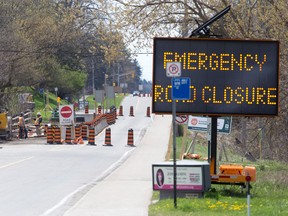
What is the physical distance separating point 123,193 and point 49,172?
690 cm

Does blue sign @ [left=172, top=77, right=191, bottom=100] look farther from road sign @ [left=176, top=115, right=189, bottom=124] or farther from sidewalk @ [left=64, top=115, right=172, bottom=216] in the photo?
road sign @ [left=176, top=115, right=189, bottom=124]

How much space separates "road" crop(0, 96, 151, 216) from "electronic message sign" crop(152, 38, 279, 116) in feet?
11.8

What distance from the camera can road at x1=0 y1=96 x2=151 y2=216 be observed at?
17.7 m

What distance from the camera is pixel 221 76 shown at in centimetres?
1792

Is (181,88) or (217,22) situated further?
(217,22)

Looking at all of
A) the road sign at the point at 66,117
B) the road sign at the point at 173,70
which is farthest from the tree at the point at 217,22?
the road sign at the point at 66,117

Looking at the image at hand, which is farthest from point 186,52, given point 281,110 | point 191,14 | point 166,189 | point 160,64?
point 191,14

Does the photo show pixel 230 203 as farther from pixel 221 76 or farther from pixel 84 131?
pixel 84 131

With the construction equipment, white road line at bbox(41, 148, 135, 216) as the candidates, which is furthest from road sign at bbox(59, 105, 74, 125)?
white road line at bbox(41, 148, 135, 216)

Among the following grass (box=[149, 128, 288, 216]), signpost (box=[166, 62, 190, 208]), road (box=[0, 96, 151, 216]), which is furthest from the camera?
road (box=[0, 96, 151, 216])

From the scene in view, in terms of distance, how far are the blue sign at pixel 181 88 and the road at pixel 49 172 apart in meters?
3.52

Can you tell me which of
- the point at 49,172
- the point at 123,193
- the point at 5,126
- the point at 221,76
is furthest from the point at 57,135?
the point at 221,76

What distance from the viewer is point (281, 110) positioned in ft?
78.7

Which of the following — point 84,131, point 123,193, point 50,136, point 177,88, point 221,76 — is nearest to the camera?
point 177,88
